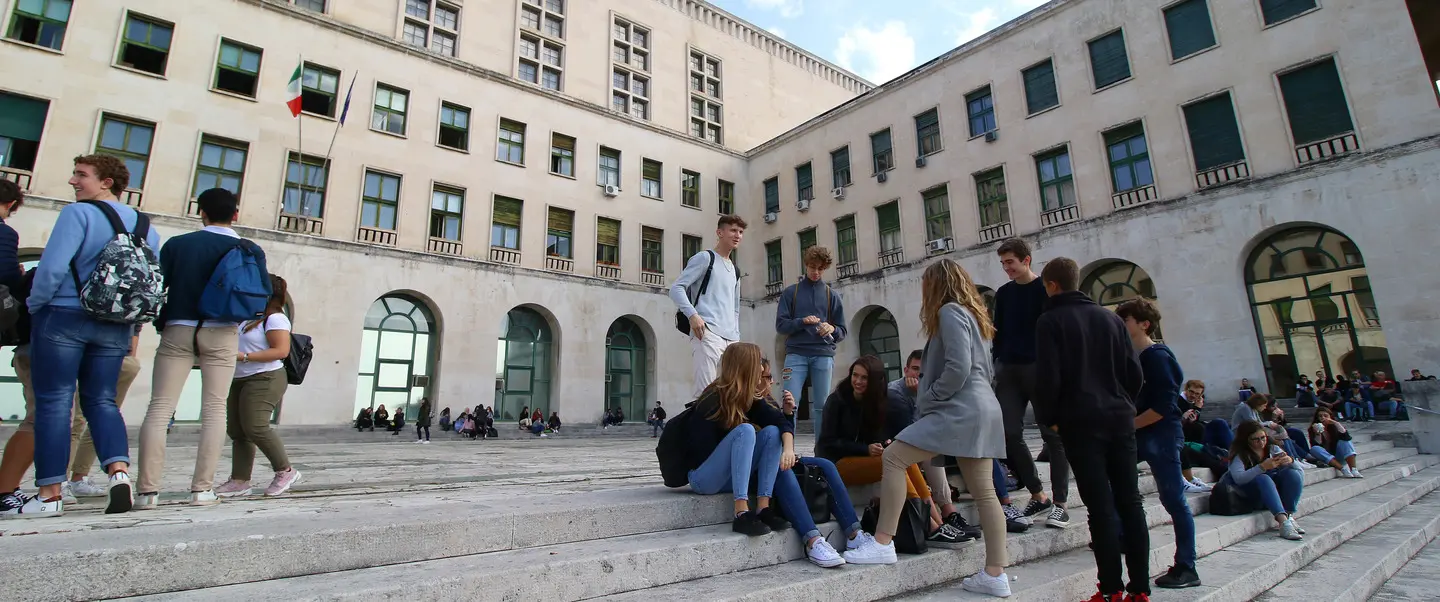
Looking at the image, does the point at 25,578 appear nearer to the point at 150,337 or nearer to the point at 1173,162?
the point at 150,337

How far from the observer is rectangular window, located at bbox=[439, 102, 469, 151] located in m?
20.6

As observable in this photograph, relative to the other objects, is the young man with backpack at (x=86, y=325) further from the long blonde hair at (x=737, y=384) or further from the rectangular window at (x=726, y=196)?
the rectangular window at (x=726, y=196)

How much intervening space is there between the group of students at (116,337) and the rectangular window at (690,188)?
73.3 ft

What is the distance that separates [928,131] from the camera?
22.0 m

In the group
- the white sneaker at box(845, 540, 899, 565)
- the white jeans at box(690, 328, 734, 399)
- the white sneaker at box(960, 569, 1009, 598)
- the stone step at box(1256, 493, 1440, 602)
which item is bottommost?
the stone step at box(1256, 493, 1440, 602)

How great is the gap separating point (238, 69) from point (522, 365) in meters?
11.5

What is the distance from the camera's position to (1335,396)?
13414 mm

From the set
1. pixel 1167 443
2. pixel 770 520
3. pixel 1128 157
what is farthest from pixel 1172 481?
pixel 1128 157

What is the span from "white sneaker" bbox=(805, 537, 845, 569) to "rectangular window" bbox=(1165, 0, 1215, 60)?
1917cm

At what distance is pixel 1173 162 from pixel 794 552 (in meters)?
17.9

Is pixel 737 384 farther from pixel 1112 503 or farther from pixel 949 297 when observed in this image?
pixel 1112 503

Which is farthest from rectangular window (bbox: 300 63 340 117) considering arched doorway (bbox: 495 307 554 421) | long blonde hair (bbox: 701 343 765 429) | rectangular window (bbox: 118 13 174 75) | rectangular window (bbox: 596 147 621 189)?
long blonde hair (bbox: 701 343 765 429)

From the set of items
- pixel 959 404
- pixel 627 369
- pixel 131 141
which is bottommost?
pixel 959 404

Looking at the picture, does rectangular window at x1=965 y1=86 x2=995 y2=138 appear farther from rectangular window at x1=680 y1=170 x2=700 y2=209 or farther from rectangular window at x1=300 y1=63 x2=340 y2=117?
rectangular window at x1=300 y1=63 x2=340 y2=117
